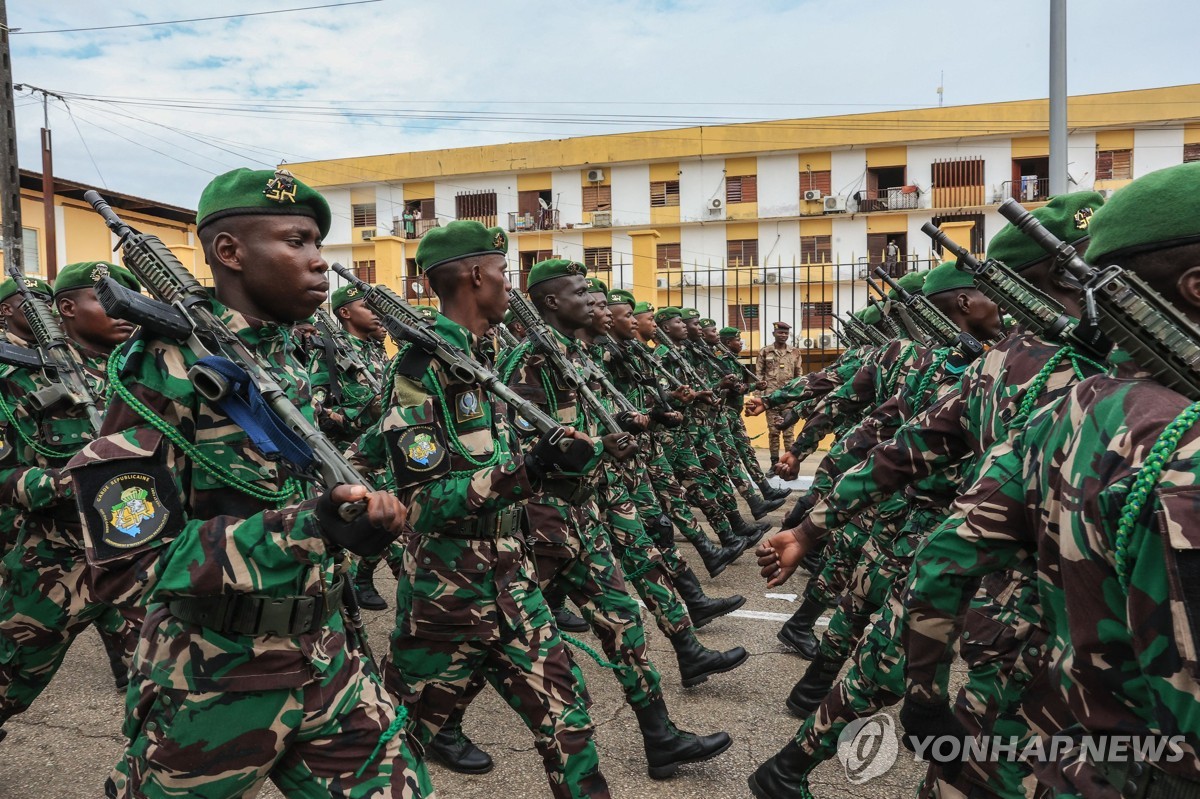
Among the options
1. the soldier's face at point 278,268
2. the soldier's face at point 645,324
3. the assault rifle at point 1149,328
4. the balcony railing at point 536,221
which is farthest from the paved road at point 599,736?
the balcony railing at point 536,221

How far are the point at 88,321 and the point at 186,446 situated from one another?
9.81 feet

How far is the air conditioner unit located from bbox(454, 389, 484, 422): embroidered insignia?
30.1 meters

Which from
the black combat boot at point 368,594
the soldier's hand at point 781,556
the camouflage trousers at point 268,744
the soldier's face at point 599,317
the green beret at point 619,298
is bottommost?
the black combat boot at point 368,594

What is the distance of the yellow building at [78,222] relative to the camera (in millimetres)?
22047

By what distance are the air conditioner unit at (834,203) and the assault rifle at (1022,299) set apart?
29.8m

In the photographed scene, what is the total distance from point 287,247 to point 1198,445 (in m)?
2.11

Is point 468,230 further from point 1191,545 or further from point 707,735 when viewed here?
point 1191,545

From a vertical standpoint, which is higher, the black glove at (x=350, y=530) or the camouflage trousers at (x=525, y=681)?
the black glove at (x=350, y=530)

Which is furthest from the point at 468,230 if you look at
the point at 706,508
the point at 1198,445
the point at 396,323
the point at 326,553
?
the point at 706,508

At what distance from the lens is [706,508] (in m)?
7.98

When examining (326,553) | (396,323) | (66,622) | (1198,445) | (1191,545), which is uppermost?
(396,323)

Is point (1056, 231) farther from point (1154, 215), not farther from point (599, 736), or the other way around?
point (599, 736)

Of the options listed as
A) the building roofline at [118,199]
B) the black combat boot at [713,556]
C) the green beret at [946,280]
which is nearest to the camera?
the green beret at [946,280]

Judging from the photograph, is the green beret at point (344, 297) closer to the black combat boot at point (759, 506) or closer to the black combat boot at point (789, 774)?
the black combat boot at point (759, 506)
